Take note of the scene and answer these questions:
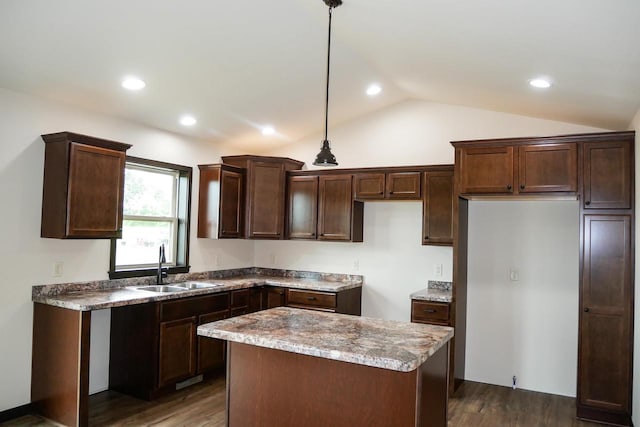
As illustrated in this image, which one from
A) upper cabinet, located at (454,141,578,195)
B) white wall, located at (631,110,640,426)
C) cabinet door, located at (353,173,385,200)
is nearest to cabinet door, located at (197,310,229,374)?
cabinet door, located at (353,173,385,200)

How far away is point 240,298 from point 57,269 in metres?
A: 1.73

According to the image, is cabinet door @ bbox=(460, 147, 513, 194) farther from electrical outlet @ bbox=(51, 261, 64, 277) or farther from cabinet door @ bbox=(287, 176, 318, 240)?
electrical outlet @ bbox=(51, 261, 64, 277)

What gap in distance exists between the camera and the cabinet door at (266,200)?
520 cm

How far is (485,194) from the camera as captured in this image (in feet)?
13.4

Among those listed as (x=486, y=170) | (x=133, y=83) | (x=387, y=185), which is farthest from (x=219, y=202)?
(x=486, y=170)

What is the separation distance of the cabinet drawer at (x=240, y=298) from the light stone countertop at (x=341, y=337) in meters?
1.73

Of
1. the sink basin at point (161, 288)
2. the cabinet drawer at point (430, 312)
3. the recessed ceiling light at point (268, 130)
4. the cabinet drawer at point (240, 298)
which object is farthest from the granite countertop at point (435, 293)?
the recessed ceiling light at point (268, 130)

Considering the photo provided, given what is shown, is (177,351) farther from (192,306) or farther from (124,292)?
(124,292)

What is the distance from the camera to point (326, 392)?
8.11 ft

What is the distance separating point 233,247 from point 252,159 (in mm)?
1114

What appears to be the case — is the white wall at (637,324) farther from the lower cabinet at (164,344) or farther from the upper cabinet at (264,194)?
the upper cabinet at (264,194)

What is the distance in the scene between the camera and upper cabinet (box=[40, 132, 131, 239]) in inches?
138

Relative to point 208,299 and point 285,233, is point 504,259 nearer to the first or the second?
point 285,233

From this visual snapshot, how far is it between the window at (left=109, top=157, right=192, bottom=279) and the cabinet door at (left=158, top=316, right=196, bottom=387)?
0.69 m
